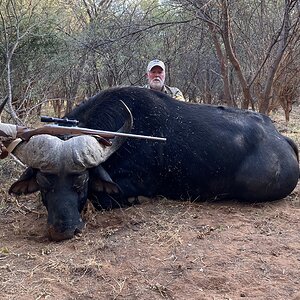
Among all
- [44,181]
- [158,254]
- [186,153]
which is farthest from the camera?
[186,153]

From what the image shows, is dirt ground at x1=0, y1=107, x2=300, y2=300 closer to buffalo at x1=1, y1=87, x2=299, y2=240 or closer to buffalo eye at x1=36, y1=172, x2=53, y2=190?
buffalo at x1=1, y1=87, x2=299, y2=240

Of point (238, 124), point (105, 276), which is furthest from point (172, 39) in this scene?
point (105, 276)

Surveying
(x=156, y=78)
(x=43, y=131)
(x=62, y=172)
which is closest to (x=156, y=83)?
(x=156, y=78)

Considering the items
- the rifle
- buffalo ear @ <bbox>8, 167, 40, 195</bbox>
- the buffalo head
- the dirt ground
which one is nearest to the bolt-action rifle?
the rifle

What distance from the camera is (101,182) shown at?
16.5 ft

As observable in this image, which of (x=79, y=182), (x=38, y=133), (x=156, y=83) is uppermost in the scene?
(x=156, y=83)

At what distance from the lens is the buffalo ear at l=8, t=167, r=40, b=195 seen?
4.86 m

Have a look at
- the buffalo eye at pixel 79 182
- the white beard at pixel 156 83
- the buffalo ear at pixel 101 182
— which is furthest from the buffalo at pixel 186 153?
the white beard at pixel 156 83

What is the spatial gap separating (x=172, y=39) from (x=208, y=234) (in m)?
9.07

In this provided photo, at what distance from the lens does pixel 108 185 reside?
502 cm

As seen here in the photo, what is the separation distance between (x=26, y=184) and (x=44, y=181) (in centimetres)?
40

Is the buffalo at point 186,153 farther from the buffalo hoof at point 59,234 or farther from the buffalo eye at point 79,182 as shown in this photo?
the buffalo hoof at point 59,234

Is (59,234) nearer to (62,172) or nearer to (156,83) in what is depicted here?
(62,172)

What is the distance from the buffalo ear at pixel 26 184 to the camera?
4855mm
